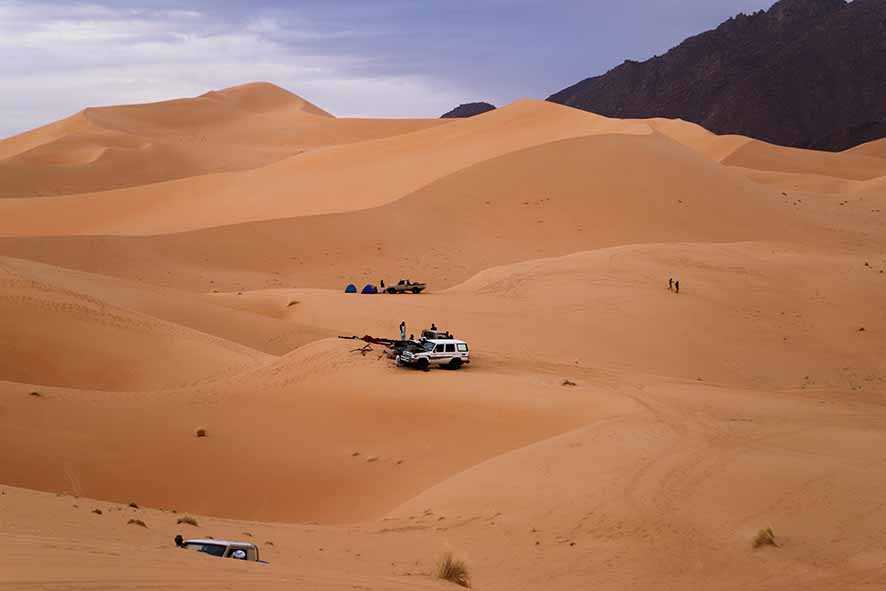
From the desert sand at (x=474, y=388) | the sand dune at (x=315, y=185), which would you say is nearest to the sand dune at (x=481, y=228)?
the desert sand at (x=474, y=388)

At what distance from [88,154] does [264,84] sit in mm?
41840

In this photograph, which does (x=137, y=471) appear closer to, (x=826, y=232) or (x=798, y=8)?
(x=826, y=232)

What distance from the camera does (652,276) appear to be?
Answer: 1156 inches

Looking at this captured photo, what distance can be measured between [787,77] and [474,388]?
115801 mm

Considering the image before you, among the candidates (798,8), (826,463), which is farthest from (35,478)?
(798,8)

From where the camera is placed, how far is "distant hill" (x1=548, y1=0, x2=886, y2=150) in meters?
123

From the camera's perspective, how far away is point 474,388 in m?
18.4

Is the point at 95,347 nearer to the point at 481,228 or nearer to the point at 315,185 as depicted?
the point at 481,228

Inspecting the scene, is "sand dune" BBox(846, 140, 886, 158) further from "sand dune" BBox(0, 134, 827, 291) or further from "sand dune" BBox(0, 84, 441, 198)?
"sand dune" BBox(0, 134, 827, 291)

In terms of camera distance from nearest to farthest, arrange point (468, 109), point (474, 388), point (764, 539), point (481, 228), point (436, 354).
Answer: point (764, 539) → point (474, 388) → point (436, 354) → point (481, 228) → point (468, 109)

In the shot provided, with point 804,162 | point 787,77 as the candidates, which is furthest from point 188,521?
point 787,77

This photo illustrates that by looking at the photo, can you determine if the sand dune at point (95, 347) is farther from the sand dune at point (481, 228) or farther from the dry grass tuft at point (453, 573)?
the sand dune at point (481, 228)

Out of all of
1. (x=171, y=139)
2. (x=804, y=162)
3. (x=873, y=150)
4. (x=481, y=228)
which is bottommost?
(x=481, y=228)

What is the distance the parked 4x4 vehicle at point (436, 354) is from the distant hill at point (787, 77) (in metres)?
107
